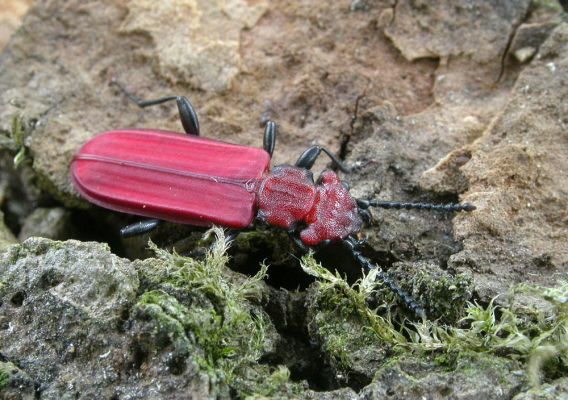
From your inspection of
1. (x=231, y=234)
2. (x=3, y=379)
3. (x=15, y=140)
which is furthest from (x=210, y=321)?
(x=15, y=140)

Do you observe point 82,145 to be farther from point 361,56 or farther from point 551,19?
point 551,19

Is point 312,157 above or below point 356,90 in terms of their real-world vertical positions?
below

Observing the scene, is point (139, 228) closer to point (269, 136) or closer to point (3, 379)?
point (269, 136)

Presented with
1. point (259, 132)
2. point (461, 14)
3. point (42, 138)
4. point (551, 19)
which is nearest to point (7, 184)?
point (42, 138)

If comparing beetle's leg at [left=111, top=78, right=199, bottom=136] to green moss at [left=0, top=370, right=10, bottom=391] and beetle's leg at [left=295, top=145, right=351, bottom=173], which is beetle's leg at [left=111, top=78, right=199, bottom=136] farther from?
green moss at [left=0, top=370, right=10, bottom=391]

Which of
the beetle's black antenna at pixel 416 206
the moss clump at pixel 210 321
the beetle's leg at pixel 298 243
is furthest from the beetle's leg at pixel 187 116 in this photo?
the moss clump at pixel 210 321

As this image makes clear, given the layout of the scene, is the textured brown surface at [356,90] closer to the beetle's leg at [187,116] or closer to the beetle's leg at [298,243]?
the beetle's leg at [187,116]
